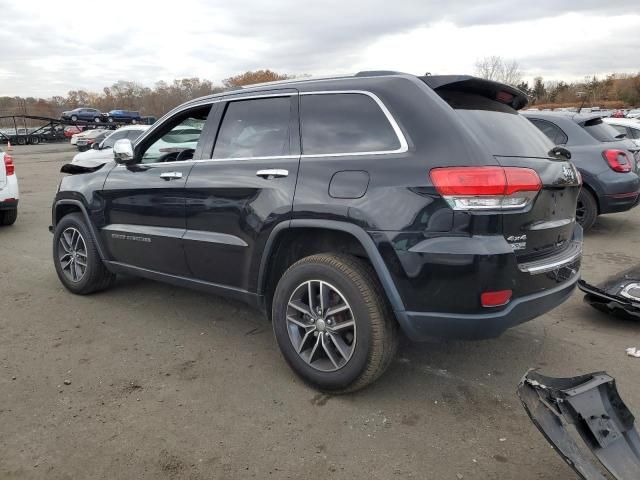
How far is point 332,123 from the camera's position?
127 inches

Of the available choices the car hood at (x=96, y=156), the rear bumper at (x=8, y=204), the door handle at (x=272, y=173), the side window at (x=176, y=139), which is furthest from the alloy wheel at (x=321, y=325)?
the car hood at (x=96, y=156)

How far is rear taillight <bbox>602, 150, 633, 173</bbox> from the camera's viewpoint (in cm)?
716

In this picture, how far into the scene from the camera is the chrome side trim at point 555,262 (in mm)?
2844

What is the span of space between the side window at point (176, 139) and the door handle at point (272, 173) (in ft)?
2.92

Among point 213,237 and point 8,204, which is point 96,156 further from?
point 213,237

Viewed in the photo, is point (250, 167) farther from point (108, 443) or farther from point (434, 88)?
point (108, 443)

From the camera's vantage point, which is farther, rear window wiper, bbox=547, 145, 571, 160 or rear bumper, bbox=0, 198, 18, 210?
rear bumper, bbox=0, 198, 18, 210

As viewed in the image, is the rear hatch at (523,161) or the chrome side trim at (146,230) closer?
the rear hatch at (523,161)

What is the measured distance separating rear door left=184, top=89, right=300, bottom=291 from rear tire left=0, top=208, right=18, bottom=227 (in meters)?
6.09

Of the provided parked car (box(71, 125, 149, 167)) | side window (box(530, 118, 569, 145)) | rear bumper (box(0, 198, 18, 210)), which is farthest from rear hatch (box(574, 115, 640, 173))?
parked car (box(71, 125, 149, 167))

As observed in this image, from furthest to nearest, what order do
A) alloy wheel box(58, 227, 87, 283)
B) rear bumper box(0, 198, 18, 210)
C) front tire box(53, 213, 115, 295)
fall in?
rear bumper box(0, 198, 18, 210)
alloy wheel box(58, 227, 87, 283)
front tire box(53, 213, 115, 295)

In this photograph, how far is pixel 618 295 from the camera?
419cm

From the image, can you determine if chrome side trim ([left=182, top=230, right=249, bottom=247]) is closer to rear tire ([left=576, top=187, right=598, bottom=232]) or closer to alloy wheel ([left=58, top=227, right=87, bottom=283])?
alloy wheel ([left=58, top=227, right=87, bottom=283])

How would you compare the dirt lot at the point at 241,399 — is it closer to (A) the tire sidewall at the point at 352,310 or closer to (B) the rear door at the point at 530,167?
(A) the tire sidewall at the point at 352,310
